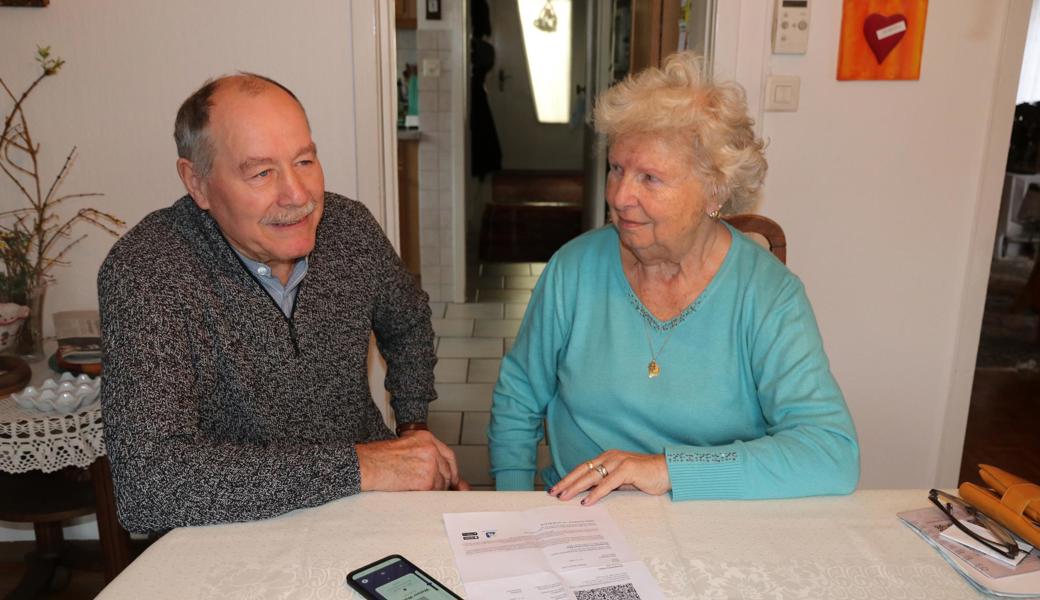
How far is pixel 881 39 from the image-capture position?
2.21 m

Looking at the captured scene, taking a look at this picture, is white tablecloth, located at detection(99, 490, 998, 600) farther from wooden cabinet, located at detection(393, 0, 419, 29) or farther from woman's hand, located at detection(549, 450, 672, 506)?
wooden cabinet, located at detection(393, 0, 419, 29)

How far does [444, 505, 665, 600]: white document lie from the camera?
0.94 metres

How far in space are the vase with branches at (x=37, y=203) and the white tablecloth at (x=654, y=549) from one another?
1269mm

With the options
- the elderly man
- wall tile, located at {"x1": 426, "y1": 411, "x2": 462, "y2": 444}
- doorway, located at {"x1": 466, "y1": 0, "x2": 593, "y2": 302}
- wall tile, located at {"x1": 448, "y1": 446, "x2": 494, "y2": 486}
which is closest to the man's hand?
the elderly man

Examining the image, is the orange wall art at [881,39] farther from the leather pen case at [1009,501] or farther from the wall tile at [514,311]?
the wall tile at [514,311]

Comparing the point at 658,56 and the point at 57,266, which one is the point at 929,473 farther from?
the point at 57,266

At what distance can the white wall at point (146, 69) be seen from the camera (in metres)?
2.12

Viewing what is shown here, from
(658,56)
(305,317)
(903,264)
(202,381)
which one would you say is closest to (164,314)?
(202,381)

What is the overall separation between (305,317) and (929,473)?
2017mm

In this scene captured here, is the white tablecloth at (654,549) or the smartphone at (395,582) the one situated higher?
the smartphone at (395,582)

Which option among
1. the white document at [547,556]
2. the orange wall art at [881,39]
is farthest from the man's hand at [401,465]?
the orange wall art at [881,39]

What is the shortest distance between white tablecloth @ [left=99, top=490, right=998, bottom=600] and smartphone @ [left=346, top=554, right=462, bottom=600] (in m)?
0.02

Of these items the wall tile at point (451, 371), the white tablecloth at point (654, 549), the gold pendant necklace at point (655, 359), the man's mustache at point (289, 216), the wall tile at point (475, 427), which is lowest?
the wall tile at point (475, 427)

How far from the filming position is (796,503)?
117 cm
